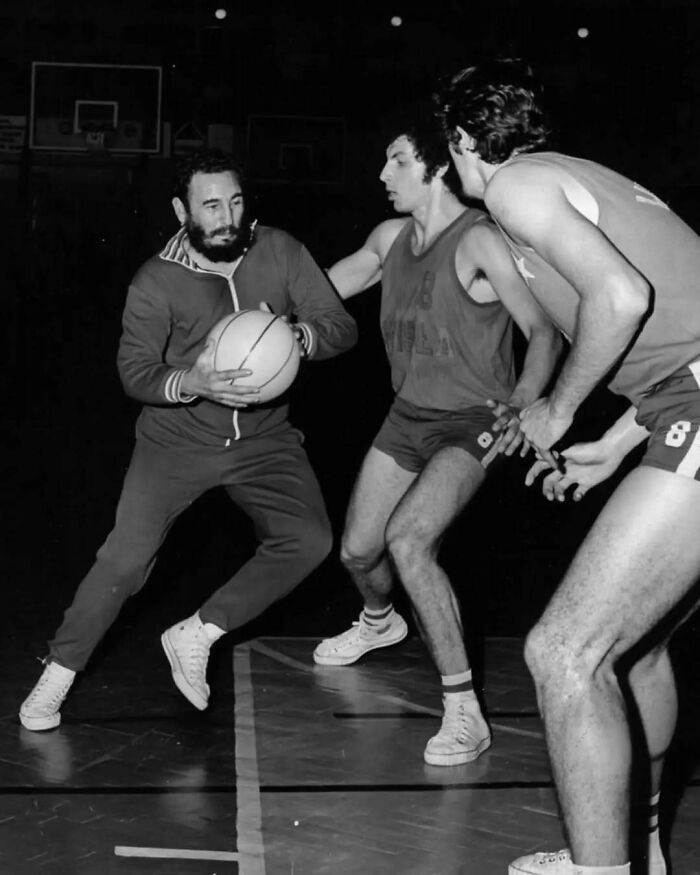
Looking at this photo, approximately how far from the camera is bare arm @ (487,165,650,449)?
277 centimetres

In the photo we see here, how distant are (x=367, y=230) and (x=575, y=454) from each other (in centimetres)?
1770

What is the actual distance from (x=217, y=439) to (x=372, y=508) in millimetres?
599

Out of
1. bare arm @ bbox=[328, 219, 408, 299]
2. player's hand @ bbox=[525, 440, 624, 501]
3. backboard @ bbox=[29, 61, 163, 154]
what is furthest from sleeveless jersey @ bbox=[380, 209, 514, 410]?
backboard @ bbox=[29, 61, 163, 154]

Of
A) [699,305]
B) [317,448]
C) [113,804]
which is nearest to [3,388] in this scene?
[317,448]

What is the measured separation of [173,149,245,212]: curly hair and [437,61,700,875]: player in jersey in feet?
6.00

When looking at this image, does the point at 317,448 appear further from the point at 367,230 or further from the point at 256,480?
the point at 367,230

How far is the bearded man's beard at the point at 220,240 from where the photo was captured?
15.3 ft

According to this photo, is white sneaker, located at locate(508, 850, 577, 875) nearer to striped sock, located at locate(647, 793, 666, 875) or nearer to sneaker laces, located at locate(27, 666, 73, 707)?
striped sock, located at locate(647, 793, 666, 875)

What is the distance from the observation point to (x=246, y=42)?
71.6 feet

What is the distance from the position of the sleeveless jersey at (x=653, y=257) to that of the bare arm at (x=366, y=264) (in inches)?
80.0

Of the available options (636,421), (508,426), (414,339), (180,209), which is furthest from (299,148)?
(636,421)

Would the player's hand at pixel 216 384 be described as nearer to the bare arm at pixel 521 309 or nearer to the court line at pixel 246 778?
the bare arm at pixel 521 309

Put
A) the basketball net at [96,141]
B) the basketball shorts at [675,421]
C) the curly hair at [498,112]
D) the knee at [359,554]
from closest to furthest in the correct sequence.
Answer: the basketball shorts at [675,421] → the curly hair at [498,112] → the knee at [359,554] → the basketball net at [96,141]

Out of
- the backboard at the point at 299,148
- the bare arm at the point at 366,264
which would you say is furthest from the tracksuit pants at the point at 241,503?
the backboard at the point at 299,148
